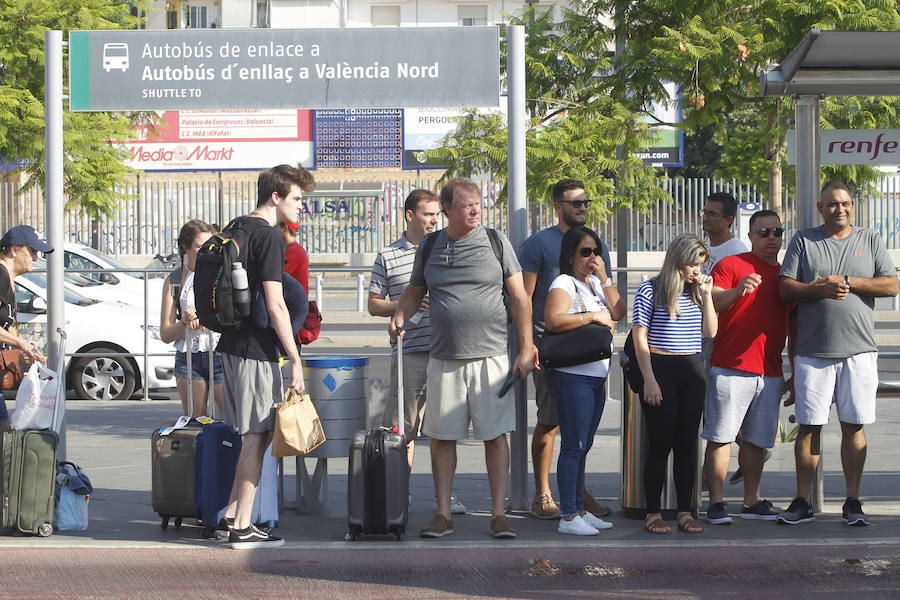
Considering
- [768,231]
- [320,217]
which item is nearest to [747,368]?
[768,231]

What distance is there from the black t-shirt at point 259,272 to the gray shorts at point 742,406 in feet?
8.38

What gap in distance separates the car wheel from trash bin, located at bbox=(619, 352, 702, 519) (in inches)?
295

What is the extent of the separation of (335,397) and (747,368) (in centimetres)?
241

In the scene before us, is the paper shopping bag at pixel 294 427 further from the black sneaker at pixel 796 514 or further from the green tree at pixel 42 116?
the green tree at pixel 42 116

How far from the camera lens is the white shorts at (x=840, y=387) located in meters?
6.64

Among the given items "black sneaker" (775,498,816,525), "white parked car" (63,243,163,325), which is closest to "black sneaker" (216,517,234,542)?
"black sneaker" (775,498,816,525)

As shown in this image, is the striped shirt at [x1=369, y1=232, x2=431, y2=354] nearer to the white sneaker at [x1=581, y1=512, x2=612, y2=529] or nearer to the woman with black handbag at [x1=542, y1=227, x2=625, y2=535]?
the woman with black handbag at [x1=542, y1=227, x2=625, y2=535]

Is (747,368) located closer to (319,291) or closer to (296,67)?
(296,67)

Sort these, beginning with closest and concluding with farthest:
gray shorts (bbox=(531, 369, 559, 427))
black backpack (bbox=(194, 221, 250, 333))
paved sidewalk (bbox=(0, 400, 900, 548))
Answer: black backpack (bbox=(194, 221, 250, 333))
paved sidewalk (bbox=(0, 400, 900, 548))
gray shorts (bbox=(531, 369, 559, 427))

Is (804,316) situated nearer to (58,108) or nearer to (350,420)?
(350,420)

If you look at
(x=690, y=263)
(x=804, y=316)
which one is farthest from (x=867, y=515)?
(x=690, y=263)

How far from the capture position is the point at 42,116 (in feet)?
57.0

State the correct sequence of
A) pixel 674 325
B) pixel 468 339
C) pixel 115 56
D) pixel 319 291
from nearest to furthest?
1. pixel 468 339
2. pixel 674 325
3. pixel 115 56
4. pixel 319 291

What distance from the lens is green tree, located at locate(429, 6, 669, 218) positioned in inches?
422
